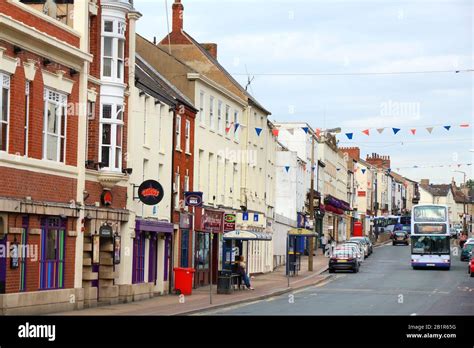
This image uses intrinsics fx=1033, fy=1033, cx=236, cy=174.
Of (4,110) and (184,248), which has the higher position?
(4,110)

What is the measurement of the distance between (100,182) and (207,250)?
17718 millimetres

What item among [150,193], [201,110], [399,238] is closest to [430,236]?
[201,110]

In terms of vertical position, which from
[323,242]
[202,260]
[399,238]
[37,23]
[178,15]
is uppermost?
[178,15]

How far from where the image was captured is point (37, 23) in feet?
107

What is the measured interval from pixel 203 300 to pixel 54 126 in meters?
10.4

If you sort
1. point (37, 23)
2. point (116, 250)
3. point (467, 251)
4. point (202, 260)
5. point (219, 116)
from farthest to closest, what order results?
point (467, 251) < point (219, 116) < point (202, 260) < point (116, 250) < point (37, 23)

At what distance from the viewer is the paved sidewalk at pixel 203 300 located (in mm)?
34625

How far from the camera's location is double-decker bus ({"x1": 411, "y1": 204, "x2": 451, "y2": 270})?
69.3 meters

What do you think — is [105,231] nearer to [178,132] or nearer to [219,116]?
[178,132]

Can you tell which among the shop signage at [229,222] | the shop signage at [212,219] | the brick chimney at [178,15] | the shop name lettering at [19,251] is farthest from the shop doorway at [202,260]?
the shop name lettering at [19,251]

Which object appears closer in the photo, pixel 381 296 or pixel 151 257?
pixel 151 257

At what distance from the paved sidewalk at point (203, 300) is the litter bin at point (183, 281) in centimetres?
56

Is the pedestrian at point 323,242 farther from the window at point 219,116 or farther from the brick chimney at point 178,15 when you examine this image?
the window at point 219,116
